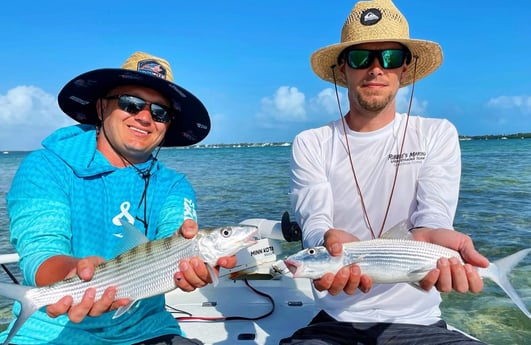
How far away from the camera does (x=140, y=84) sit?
3.46m

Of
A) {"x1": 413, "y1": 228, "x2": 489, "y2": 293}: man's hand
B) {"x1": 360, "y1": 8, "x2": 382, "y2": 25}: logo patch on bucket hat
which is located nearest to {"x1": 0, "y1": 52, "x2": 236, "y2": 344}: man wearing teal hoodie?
{"x1": 413, "y1": 228, "x2": 489, "y2": 293}: man's hand

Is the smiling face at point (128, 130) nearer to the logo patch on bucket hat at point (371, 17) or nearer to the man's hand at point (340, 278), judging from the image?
the man's hand at point (340, 278)

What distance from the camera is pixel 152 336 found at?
3.09 metres

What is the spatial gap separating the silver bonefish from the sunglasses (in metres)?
1.70

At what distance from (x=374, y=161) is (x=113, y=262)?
86.2 inches

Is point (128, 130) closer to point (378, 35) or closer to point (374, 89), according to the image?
point (374, 89)

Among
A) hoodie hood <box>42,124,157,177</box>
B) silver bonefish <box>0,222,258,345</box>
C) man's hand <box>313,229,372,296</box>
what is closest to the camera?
silver bonefish <box>0,222,258,345</box>

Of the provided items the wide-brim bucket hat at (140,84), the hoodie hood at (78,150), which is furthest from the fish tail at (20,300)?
the wide-brim bucket hat at (140,84)

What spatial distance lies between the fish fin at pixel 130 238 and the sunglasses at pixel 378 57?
215 centimetres

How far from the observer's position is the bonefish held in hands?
2736 mm

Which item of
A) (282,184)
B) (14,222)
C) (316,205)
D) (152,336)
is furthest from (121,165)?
(282,184)

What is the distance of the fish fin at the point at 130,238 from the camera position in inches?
112

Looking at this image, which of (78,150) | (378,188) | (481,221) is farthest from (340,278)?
(481,221)

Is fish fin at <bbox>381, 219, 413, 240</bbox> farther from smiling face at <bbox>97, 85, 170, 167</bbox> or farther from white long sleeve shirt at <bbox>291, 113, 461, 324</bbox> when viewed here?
smiling face at <bbox>97, 85, 170, 167</bbox>
